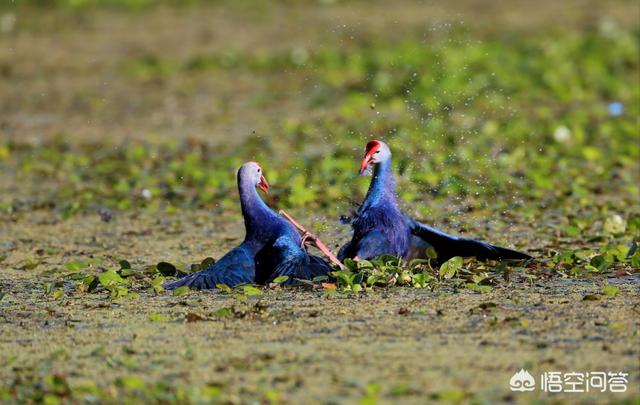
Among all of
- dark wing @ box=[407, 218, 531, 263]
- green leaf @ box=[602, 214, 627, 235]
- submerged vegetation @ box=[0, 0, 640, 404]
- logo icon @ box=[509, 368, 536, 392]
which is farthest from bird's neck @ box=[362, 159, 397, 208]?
logo icon @ box=[509, 368, 536, 392]

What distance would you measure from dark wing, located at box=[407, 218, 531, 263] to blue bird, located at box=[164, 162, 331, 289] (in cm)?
62

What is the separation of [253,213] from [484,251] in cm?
132

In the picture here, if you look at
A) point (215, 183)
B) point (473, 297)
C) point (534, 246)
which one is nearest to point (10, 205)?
point (215, 183)

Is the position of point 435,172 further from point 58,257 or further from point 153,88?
point 153,88

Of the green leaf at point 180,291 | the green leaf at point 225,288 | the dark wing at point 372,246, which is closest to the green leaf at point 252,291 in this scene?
the green leaf at point 225,288

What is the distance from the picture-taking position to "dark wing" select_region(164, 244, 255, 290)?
7.21 metres

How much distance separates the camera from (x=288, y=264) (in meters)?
7.19

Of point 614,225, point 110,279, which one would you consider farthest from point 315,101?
point 110,279

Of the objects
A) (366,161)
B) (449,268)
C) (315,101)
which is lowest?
(449,268)

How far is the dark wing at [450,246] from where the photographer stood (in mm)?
7547

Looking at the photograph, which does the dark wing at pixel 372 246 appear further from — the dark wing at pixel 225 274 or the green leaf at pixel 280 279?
the dark wing at pixel 225 274

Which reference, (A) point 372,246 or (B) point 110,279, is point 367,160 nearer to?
(A) point 372,246

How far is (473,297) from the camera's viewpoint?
6.77 meters

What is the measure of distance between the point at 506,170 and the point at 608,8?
373 inches
